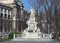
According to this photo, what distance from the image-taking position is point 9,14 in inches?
4761

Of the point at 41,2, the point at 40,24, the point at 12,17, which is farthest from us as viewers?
the point at 12,17

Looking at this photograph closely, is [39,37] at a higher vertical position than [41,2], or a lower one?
lower

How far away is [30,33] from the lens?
5538 cm

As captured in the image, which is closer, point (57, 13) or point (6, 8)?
point (57, 13)

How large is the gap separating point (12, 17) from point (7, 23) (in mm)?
9081

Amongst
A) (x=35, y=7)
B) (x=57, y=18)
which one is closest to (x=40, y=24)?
(x=35, y=7)

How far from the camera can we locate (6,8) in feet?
386

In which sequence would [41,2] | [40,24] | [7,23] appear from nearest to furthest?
1. [41,2]
2. [40,24]
3. [7,23]

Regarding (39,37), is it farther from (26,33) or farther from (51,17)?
(51,17)

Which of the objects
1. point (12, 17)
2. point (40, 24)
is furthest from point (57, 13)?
point (12, 17)

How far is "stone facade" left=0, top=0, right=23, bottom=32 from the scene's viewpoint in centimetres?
11144

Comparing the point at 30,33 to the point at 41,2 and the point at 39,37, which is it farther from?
the point at 41,2

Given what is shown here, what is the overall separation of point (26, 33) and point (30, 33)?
0.79m

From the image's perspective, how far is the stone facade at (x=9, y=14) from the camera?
111 metres
